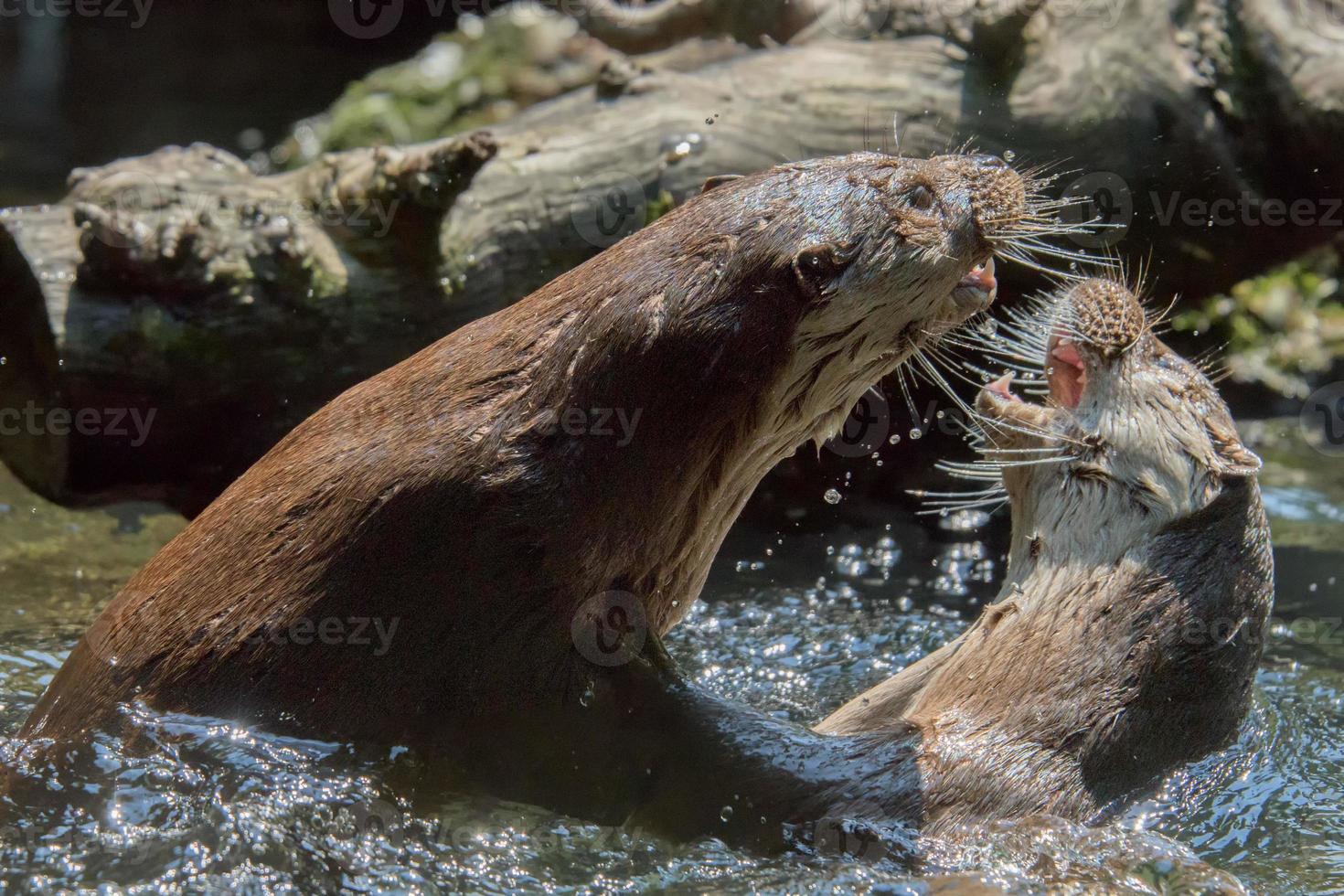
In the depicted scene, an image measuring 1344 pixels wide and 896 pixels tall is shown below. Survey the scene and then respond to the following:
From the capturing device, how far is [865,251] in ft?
10.9

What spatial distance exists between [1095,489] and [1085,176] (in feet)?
8.31

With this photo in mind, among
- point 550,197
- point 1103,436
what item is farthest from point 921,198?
point 550,197

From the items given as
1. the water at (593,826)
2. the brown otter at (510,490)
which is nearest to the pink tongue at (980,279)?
the brown otter at (510,490)

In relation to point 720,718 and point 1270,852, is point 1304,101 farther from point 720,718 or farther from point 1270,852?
point 720,718

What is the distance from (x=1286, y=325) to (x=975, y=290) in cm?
500

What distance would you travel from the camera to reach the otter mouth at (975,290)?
3568 millimetres

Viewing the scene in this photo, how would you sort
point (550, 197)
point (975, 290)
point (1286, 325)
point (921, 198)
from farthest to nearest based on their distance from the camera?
point (1286, 325), point (550, 197), point (975, 290), point (921, 198)

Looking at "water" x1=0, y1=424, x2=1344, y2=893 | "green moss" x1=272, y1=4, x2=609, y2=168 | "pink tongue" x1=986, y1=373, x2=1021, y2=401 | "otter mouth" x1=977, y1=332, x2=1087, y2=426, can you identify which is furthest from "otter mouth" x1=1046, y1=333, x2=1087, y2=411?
"green moss" x1=272, y1=4, x2=609, y2=168

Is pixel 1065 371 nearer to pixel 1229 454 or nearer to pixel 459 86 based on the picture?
pixel 1229 454

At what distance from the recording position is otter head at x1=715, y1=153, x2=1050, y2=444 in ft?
10.8

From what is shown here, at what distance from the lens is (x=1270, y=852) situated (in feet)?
12.1

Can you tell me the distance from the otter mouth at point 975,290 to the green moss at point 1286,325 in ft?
12.4

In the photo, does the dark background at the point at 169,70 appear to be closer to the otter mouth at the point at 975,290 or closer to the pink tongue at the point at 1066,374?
the pink tongue at the point at 1066,374

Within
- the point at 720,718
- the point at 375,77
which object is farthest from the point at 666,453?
the point at 375,77
